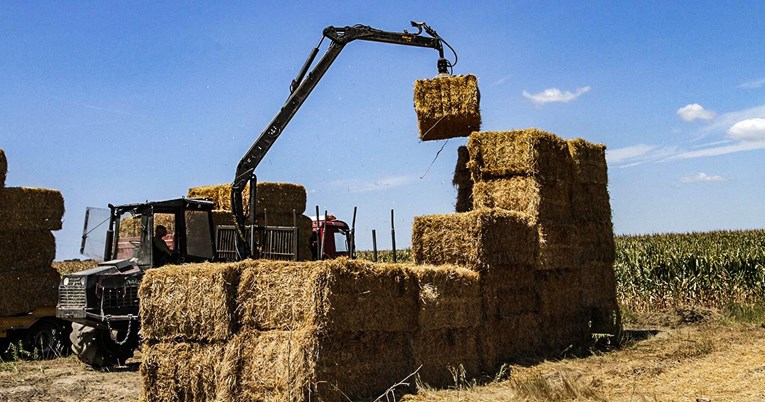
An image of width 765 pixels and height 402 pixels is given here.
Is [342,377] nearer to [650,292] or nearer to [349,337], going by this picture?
[349,337]

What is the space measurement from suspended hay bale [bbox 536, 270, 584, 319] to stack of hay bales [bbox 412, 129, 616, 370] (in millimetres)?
18

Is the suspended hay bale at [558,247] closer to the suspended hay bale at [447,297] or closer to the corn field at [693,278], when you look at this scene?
the suspended hay bale at [447,297]

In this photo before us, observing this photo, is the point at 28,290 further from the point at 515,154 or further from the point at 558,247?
the point at 558,247

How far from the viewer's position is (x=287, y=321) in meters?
8.43

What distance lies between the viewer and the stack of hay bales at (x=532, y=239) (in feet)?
36.6

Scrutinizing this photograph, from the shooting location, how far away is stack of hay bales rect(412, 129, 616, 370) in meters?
11.2

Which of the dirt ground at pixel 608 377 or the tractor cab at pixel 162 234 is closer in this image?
the dirt ground at pixel 608 377

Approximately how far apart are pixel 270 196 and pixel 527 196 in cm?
727

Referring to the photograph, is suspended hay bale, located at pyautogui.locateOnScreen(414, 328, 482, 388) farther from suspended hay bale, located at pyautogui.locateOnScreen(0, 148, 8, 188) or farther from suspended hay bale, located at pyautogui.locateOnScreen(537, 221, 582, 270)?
suspended hay bale, located at pyautogui.locateOnScreen(0, 148, 8, 188)

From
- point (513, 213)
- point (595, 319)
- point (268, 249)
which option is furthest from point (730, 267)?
point (268, 249)

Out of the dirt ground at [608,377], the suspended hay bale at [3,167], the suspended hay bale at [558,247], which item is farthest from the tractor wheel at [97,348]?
the suspended hay bale at [558,247]

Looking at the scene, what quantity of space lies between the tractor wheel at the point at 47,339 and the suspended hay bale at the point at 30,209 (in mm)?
1941

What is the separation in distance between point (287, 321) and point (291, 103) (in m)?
6.72

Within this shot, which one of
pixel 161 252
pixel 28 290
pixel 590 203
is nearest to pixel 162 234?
pixel 161 252
